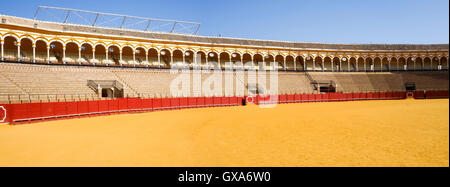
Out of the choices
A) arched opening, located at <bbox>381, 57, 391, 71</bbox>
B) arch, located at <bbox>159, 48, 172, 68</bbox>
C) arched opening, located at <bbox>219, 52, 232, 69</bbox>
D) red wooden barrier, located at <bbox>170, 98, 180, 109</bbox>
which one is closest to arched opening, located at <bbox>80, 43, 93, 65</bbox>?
arch, located at <bbox>159, 48, 172, 68</bbox>

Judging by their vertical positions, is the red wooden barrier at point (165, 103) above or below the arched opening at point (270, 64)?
below

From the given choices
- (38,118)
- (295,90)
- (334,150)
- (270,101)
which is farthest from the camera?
(295,90)

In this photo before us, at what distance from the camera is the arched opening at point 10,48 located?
2222 cm

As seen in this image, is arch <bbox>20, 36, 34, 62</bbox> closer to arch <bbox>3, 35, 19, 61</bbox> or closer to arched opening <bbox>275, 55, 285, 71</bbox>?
arch <bbox>3, 35, 19, 61</bbox>

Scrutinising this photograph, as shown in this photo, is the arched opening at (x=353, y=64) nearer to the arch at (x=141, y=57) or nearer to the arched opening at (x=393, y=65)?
the arched opening at (x=393, y=65)

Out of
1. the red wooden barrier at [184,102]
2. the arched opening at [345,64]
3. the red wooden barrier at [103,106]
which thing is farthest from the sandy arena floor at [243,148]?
the arched opening at [345,64]

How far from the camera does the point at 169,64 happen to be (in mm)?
32000

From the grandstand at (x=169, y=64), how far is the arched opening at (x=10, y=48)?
7 cm

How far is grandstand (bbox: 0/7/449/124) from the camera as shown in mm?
20000

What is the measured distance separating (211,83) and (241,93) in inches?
Answer: 142

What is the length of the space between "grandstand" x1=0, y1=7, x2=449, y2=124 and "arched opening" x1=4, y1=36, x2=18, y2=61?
70 mm

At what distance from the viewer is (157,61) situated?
31797mm
